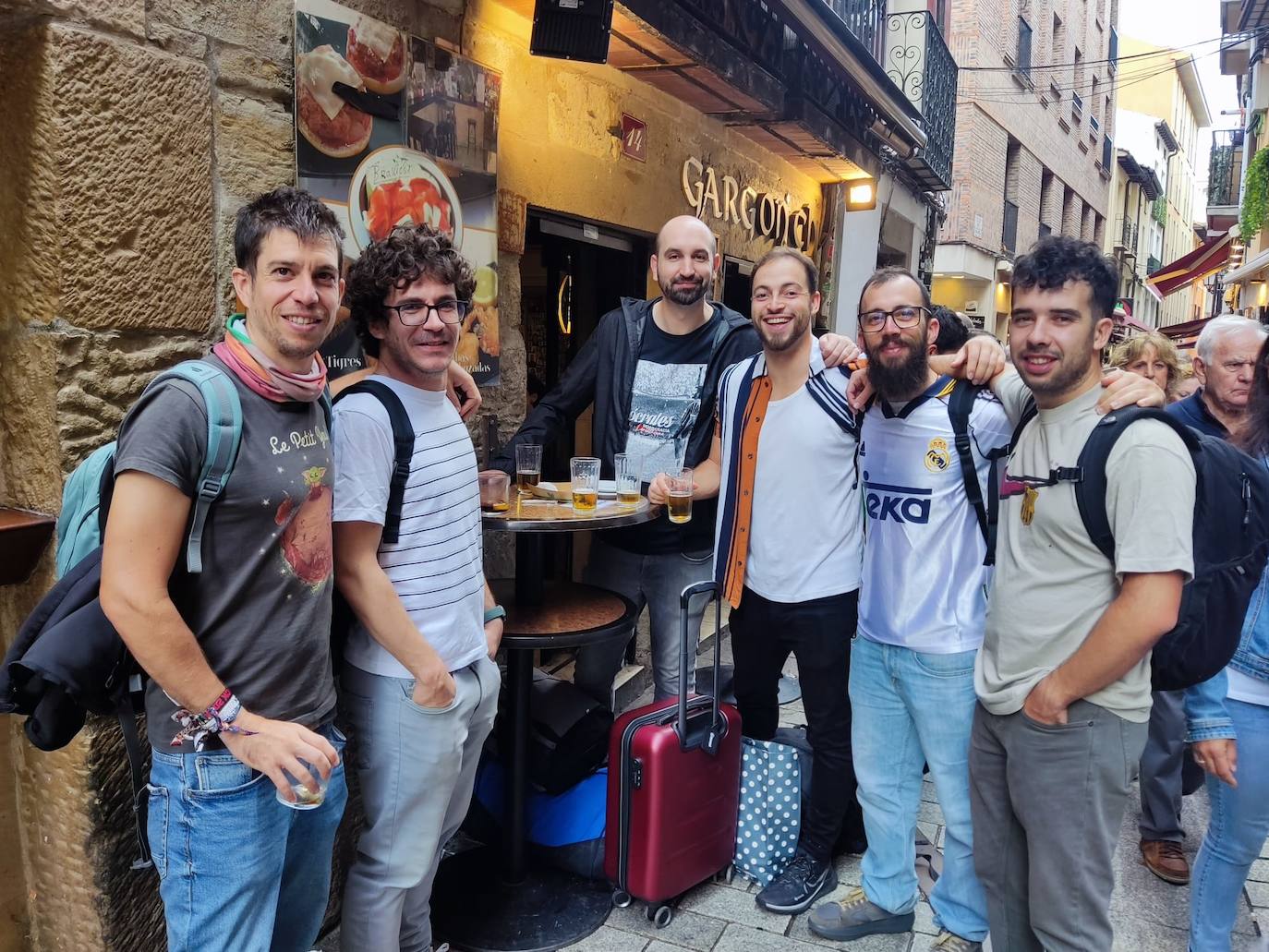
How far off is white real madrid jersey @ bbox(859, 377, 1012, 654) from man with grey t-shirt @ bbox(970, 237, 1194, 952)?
406 mm

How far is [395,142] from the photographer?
10.3 feet

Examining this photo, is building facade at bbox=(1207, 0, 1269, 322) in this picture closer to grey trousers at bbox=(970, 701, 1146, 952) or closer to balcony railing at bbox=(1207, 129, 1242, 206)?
balcony railing at bbox=(1207, 129, 1242, 206)

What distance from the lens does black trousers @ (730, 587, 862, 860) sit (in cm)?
305

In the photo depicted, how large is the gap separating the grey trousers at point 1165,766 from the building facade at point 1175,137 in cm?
3539

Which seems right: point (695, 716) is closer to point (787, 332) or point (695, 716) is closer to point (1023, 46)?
point (787, 332)

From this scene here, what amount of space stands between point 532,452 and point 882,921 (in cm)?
200

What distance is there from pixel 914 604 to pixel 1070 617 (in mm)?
666

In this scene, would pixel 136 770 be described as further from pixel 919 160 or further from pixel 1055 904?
pixel 919 160

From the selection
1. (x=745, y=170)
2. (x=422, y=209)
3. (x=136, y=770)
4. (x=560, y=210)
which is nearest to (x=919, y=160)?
(x=745, y=170)

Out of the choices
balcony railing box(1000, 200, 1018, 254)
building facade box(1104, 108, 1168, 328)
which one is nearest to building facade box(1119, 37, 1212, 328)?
building facade box(1104, 108, 1168, 328)

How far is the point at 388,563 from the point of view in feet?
7.02

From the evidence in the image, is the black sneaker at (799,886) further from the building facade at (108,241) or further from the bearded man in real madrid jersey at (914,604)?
the building facade at (108,241)

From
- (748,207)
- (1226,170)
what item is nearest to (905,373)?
(748,207)

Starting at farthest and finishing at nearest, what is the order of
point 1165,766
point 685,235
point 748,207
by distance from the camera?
point 748,207 → point 1165,766 → point 685,235
